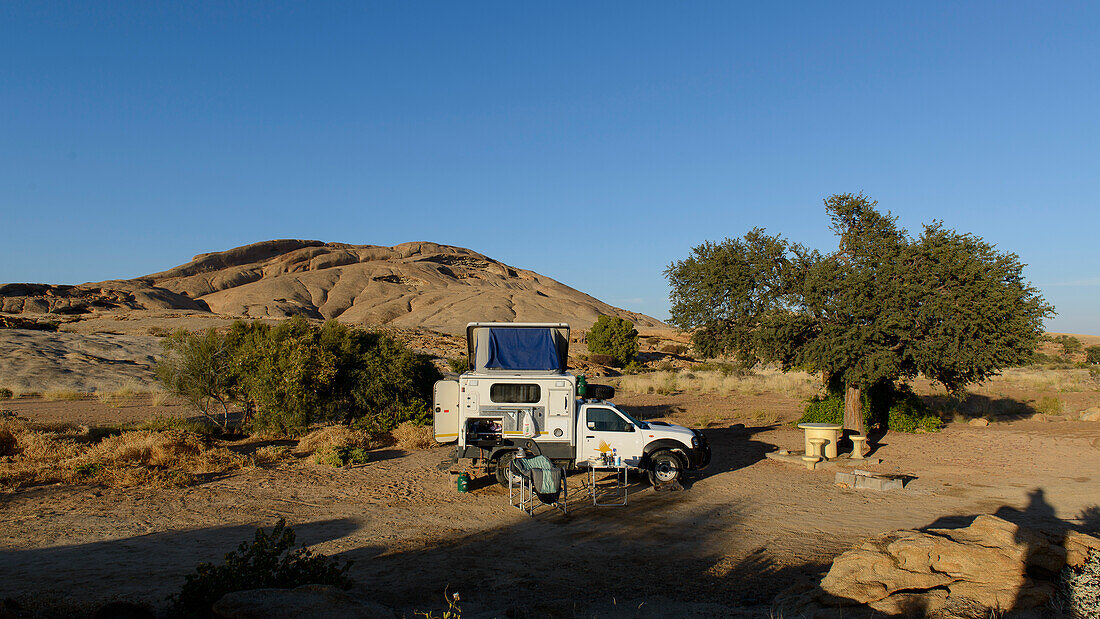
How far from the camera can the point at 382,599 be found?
23.3ft

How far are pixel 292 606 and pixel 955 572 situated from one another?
6.53 m

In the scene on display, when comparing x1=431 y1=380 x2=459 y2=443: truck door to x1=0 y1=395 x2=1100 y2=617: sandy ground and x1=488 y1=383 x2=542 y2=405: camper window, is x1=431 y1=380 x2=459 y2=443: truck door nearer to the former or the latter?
x1=0 y1=395 x2=1100 y2=617: sandy ground

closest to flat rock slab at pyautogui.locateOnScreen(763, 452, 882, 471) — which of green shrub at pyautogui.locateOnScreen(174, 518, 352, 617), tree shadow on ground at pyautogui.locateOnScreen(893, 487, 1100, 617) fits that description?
tree shadow on ground at pyautogui.locateOnScreen(893, 487, 1100, 617)

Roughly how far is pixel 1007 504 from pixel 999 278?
24.9 feet

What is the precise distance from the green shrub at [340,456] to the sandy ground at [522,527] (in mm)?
254

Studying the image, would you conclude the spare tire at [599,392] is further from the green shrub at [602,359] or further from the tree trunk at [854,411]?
the green shrub at [602,359]

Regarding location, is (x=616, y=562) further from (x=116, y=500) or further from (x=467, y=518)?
(x=116, y=500)

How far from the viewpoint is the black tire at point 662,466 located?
1350 centimetres

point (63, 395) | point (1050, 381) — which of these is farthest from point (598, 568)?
point (1050, 381)

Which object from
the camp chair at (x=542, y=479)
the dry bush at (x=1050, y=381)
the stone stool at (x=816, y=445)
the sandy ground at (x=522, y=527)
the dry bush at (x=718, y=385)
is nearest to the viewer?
the sandy ground at (x=522, y=527)

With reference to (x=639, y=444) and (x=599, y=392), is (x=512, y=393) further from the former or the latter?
(x=639, y=444)

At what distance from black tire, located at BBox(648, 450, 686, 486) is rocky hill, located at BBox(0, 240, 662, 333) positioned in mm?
69797

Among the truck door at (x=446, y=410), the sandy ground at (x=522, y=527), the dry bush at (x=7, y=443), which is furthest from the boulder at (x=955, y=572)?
the dry bush at (x=7, y=443)

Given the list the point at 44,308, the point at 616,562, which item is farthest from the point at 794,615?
the point at 44,308
